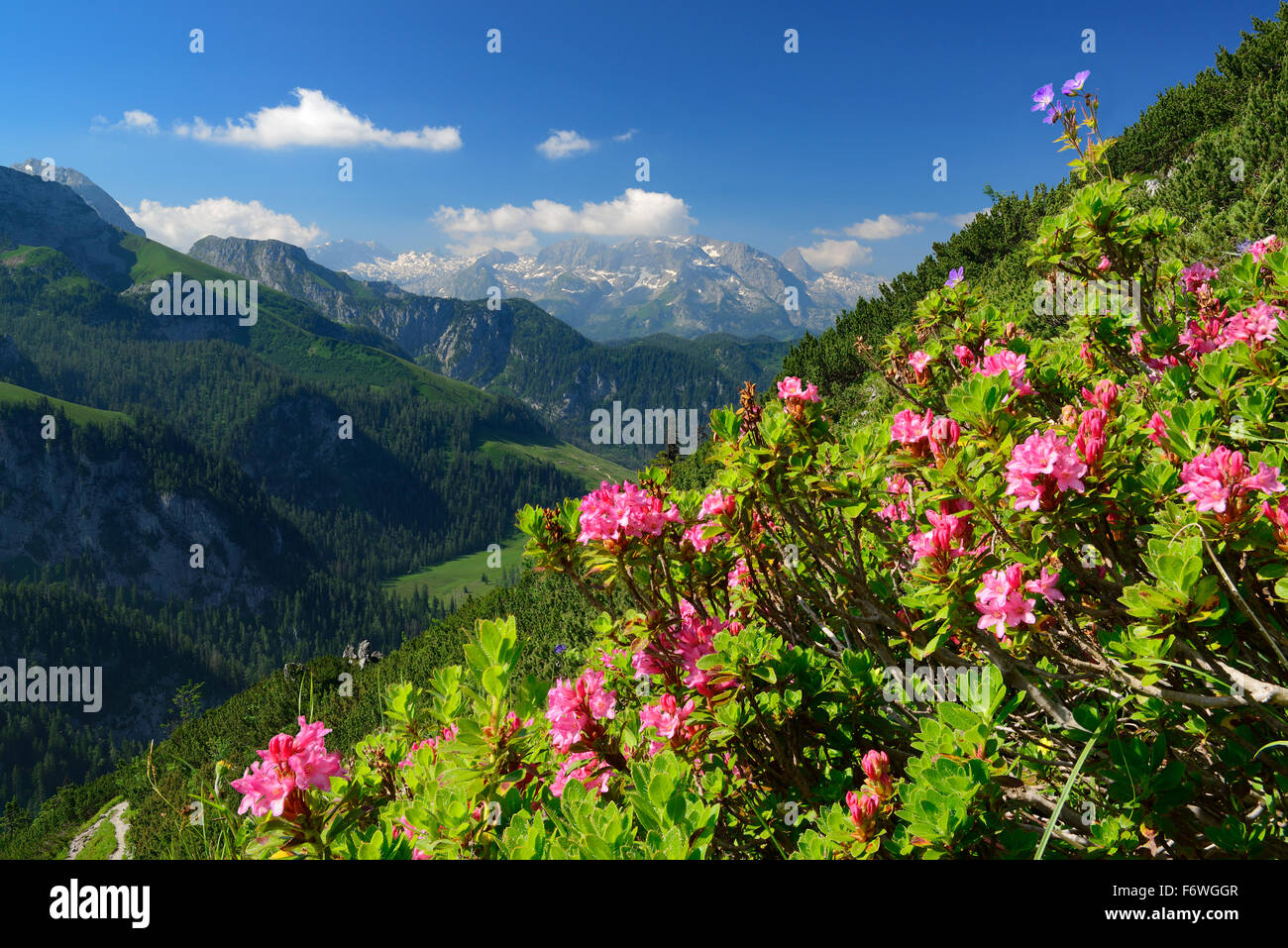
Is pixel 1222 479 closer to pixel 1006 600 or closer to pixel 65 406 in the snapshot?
pixel 1006 600

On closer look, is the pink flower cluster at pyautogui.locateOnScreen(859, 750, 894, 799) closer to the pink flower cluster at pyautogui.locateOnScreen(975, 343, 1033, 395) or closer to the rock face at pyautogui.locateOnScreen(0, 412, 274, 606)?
the pink flower cluster at pyautogui.locateOnScreen(975, 343, 1033, 395)

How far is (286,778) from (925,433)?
9.23ft

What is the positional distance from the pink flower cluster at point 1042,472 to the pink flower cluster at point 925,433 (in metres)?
0.41

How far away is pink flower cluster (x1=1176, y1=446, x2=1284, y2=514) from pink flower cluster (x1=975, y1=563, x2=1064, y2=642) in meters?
0.51

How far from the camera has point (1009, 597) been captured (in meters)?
2.29

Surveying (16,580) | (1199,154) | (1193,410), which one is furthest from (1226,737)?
(16,580)

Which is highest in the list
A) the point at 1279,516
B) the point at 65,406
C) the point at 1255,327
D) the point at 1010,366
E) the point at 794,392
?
Answer: the point at 65,406

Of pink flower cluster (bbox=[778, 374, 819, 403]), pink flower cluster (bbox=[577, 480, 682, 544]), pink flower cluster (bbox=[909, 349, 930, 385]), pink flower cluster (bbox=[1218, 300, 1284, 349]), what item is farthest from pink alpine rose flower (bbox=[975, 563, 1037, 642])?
pink flower cluster (bbox=[909, 349, 930, 385])

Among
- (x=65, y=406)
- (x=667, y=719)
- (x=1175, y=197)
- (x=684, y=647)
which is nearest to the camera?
(x=667, y=719)

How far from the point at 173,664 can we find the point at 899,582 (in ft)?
583

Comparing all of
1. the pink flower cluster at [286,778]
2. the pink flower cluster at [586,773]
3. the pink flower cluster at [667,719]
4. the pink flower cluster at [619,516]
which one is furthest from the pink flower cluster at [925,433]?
the pink flower cluster at [286,778]

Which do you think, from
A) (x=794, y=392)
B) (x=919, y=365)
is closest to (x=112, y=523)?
(x=919, y=365)

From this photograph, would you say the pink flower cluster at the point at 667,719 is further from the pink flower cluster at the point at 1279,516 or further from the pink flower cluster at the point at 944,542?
the pink flower cluster at the point at 1279,516
